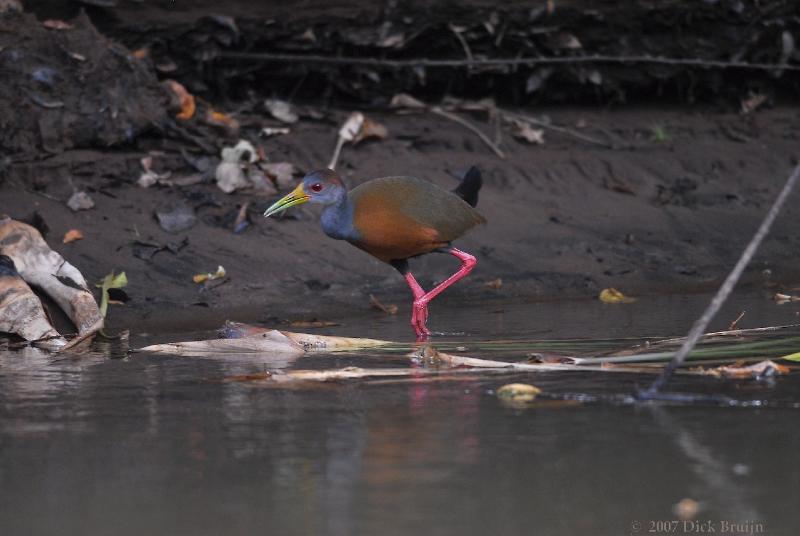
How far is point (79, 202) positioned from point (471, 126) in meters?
3.12

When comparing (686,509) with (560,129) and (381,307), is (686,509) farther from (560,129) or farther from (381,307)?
(560,129)

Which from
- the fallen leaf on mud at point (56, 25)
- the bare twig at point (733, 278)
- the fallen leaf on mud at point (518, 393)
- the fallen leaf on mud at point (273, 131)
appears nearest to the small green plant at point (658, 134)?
the fallen leaf on mud at point (273, 131)

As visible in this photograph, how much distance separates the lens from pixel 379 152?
9070 mm

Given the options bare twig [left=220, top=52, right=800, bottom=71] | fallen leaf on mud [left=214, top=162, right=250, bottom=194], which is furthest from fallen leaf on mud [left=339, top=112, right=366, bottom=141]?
fallen leaf on mud [left=214, top=162, right=250, bottom=194]

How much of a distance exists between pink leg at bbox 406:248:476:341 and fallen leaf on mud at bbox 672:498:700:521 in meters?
3.07

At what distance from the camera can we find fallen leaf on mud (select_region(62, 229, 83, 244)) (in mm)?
7348

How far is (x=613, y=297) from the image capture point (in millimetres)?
7773

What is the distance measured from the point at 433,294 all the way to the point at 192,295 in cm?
136

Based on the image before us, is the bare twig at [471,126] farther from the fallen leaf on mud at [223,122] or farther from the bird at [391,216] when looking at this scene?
the bird at [391,216]

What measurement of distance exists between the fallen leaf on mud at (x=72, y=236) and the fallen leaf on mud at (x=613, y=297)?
310 centimetres

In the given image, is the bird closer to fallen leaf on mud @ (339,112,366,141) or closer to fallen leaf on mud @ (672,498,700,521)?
fallen leaf on mud @ (339,112,366,141)

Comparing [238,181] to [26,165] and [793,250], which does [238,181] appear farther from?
[793,250]

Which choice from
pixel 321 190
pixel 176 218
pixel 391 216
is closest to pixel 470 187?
pixel 391 216

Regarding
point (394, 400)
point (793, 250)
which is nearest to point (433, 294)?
point (394, 400)
